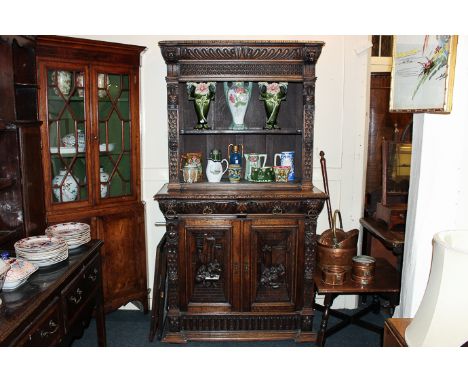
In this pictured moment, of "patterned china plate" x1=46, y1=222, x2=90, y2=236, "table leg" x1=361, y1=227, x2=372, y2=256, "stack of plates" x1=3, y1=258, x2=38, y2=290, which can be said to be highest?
"patterned china plate" x1=46, y1=222, x2=90, y2=236

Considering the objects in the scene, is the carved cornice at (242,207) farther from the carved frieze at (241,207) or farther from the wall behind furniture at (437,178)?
the wall behind furniture at (437,178)

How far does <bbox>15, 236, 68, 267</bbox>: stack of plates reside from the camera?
195 centimetres

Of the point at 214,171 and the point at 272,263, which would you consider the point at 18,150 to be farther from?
the point at 272,263

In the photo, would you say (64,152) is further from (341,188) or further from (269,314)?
(341,188)

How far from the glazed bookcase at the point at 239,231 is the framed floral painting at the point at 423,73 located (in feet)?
4.17

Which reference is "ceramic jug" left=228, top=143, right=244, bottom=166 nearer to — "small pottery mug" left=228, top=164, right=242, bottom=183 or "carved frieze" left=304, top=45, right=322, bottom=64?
"small pottery mug" left=228, top=164, right=242, bottom=183

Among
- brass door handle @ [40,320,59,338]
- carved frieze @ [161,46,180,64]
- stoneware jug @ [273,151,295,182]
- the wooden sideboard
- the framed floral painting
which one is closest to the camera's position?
the framed floral painting

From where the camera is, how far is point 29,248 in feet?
6.47

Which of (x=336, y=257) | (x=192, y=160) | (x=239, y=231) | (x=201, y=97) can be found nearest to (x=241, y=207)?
(x=239, y=231)

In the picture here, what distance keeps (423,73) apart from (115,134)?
2.32 meters

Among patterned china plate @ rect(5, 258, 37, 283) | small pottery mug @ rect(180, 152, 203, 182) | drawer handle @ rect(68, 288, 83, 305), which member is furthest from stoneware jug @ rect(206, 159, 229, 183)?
patterned china plate @ rect(5, 258, 37, 283)

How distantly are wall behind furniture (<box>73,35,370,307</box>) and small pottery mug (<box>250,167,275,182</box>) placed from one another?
1.71 feet
